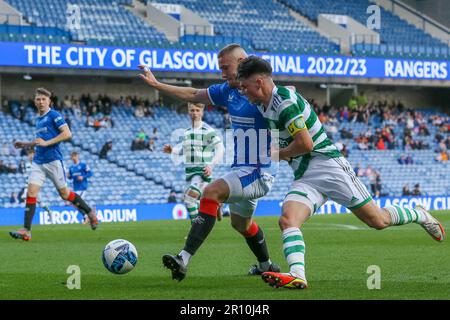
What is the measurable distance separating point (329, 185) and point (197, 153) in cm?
838

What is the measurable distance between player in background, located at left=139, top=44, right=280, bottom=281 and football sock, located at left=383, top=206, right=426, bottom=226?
4.10 feet

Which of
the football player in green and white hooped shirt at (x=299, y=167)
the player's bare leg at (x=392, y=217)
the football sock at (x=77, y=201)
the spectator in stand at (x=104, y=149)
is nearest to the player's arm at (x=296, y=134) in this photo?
the football player in green and white hooped shirt at (x=299, y=167)

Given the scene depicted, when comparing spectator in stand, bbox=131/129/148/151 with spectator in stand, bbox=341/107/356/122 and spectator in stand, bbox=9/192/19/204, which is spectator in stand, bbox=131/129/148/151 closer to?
spectator in stand, bbox=9/192/19/204

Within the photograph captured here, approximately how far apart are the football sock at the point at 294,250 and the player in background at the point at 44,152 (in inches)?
340

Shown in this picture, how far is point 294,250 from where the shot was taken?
836 cm

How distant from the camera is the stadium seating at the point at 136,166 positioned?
3288 cm

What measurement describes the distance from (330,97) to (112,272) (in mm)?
38479

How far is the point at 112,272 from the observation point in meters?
9.60

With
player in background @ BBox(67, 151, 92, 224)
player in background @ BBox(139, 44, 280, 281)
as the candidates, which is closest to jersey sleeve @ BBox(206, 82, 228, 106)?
player in background @ BBox(139, 44, 280, 281)

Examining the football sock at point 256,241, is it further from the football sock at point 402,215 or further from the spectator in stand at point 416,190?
the spectator in stand at point 416,190

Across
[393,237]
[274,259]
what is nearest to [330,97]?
[393,237]

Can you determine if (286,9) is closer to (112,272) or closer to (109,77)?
(109,77)

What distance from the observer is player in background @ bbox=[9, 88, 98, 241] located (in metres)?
16.4

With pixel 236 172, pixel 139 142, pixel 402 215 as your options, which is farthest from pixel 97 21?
pixel 402 215
